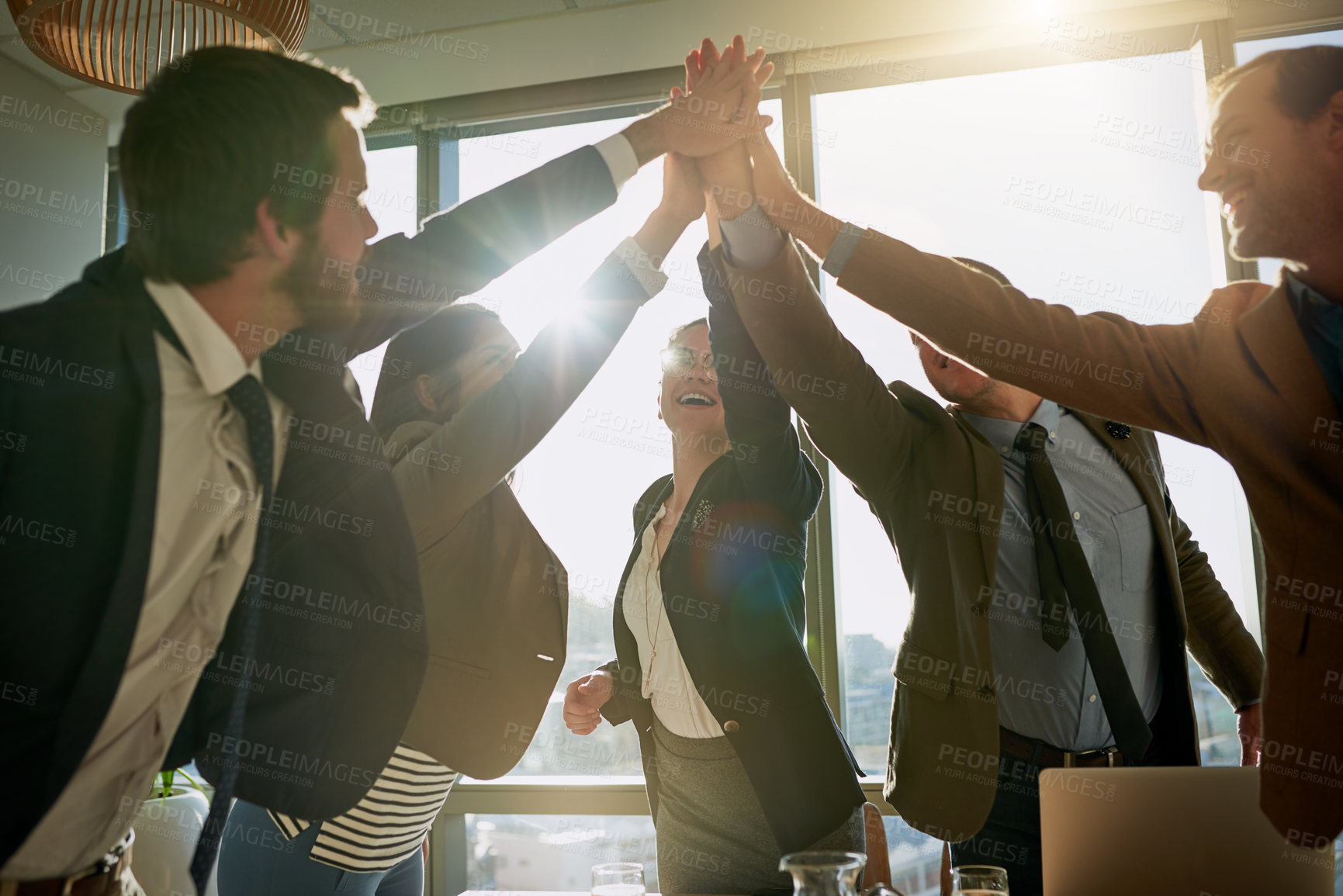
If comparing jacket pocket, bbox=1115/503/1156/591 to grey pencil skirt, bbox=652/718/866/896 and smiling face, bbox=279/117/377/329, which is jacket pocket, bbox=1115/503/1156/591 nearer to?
grey pencil skirt, bbox=652/718/866/896

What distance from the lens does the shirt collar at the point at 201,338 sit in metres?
0.87

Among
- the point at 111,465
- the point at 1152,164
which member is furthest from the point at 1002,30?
the point at 111,465

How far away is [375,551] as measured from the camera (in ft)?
3.41

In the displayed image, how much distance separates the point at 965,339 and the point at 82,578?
1040mm

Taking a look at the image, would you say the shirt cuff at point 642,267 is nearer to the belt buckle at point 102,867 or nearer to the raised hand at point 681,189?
the raised hand at point 681,189

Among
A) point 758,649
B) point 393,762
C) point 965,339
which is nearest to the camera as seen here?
point 965,339

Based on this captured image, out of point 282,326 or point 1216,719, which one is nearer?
point 282,326

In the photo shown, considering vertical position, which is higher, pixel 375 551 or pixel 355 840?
pixel 375 551

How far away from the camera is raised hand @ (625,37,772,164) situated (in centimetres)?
156

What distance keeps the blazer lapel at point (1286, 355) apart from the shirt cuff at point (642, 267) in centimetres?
76

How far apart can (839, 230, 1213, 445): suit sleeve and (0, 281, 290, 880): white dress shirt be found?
0.83m

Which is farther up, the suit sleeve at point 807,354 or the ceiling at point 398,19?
the ceiling at point 398,19

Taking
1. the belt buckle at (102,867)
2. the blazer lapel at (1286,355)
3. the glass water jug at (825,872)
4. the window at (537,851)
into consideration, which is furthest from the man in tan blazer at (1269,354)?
the window at (537,851)

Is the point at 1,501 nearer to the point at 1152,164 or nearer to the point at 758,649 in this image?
the point at 758,649
